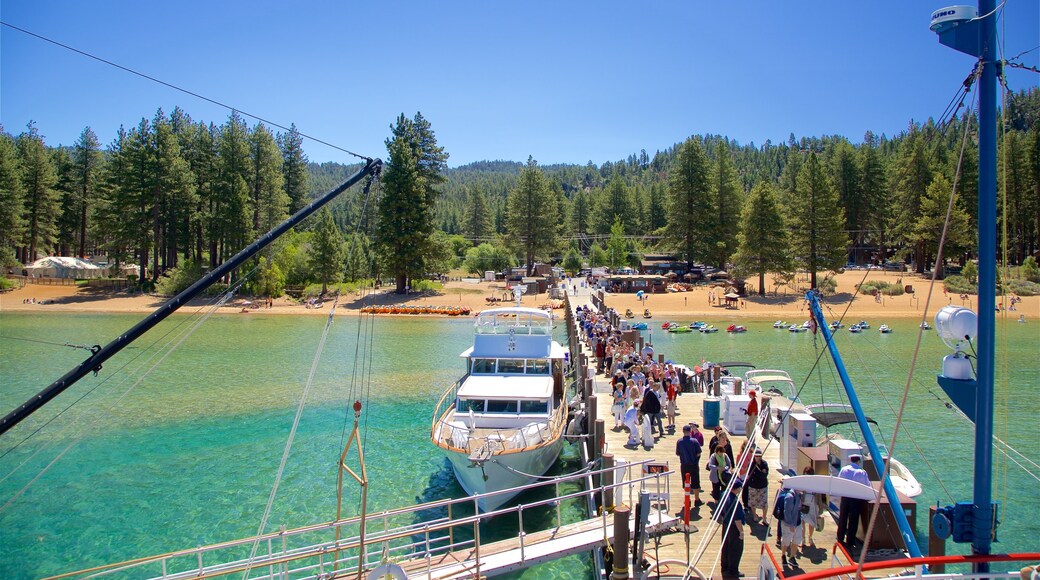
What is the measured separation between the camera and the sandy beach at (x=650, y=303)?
55.6 metres

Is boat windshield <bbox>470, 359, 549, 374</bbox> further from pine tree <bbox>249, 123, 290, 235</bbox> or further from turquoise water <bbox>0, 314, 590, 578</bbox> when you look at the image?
pine tree <bbox>249, 123, 290, 235</bbox>

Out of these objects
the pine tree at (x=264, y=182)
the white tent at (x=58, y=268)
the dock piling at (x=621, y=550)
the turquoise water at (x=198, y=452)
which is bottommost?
the turquoise water at (x=198, y=452)

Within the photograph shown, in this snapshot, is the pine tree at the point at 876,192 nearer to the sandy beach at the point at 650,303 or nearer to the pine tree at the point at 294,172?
the sandy beach at the point at 650,303

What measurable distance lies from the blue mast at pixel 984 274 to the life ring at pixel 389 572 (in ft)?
21.8

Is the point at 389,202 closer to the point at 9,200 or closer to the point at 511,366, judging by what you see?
the point at 9,200

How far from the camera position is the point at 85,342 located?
42812 mm

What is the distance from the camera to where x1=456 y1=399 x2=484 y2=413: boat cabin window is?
59.4 ft

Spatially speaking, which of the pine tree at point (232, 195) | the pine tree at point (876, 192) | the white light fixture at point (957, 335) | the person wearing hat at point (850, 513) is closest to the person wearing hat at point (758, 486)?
the person wearing hat at point (850, 513)

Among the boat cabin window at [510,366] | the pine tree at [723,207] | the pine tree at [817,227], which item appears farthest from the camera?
the pine tree at [723,207]

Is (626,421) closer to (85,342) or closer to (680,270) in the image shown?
(85,342)

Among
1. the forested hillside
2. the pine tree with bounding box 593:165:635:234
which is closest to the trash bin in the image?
the forested hillside

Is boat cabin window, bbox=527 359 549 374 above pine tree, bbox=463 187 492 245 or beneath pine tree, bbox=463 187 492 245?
beneath

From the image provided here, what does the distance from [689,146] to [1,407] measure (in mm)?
71202

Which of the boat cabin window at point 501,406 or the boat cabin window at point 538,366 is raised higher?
the boat cabin window at point 538,366
